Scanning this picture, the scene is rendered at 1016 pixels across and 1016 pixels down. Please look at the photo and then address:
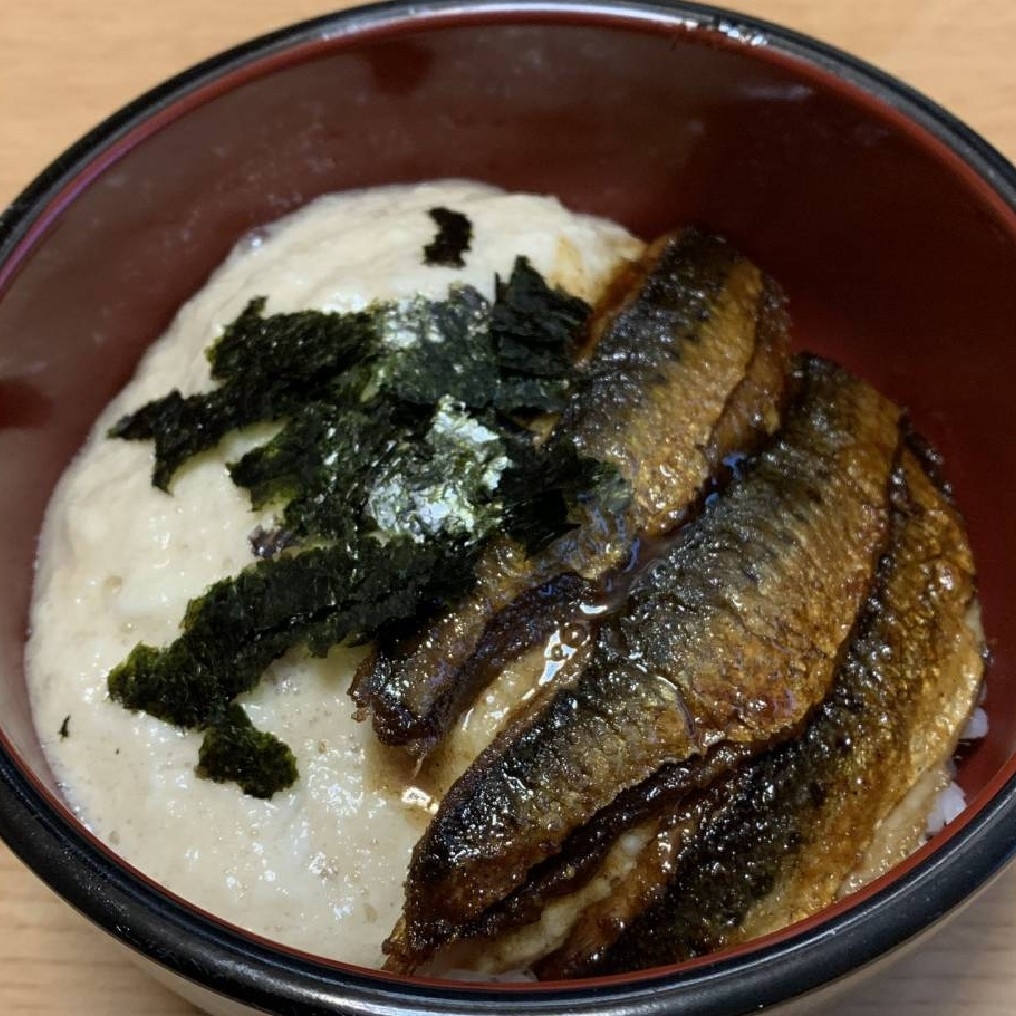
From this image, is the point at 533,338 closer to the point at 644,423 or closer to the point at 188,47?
the point at 644,423

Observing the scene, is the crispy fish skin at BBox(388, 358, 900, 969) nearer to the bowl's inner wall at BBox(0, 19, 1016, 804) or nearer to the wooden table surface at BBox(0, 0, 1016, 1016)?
the bowl's inner wall at BBox(0, 19, 1016, 804)

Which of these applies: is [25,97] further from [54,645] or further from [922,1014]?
[922,1014]

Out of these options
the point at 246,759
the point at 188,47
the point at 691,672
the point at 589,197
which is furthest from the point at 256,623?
the point at 188,47

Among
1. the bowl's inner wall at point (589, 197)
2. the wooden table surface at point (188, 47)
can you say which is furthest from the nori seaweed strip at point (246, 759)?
the wooden table surface at point (188, 47)

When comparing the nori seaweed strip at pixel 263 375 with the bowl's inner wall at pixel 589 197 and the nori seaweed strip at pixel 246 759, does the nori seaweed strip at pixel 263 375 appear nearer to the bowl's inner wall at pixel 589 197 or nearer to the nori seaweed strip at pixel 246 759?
the bowl's inner wall at pixel 589 197

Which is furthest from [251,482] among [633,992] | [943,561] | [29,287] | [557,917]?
[943,561]

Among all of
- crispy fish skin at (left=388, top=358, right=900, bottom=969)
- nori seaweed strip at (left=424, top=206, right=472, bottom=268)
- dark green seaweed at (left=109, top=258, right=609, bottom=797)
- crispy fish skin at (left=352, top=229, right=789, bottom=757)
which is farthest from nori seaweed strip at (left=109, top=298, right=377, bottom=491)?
crispy fish skin at (left=388, top=358, right=900, bottom=969)

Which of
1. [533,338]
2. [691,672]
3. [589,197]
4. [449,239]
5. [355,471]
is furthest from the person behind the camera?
[589,197]
